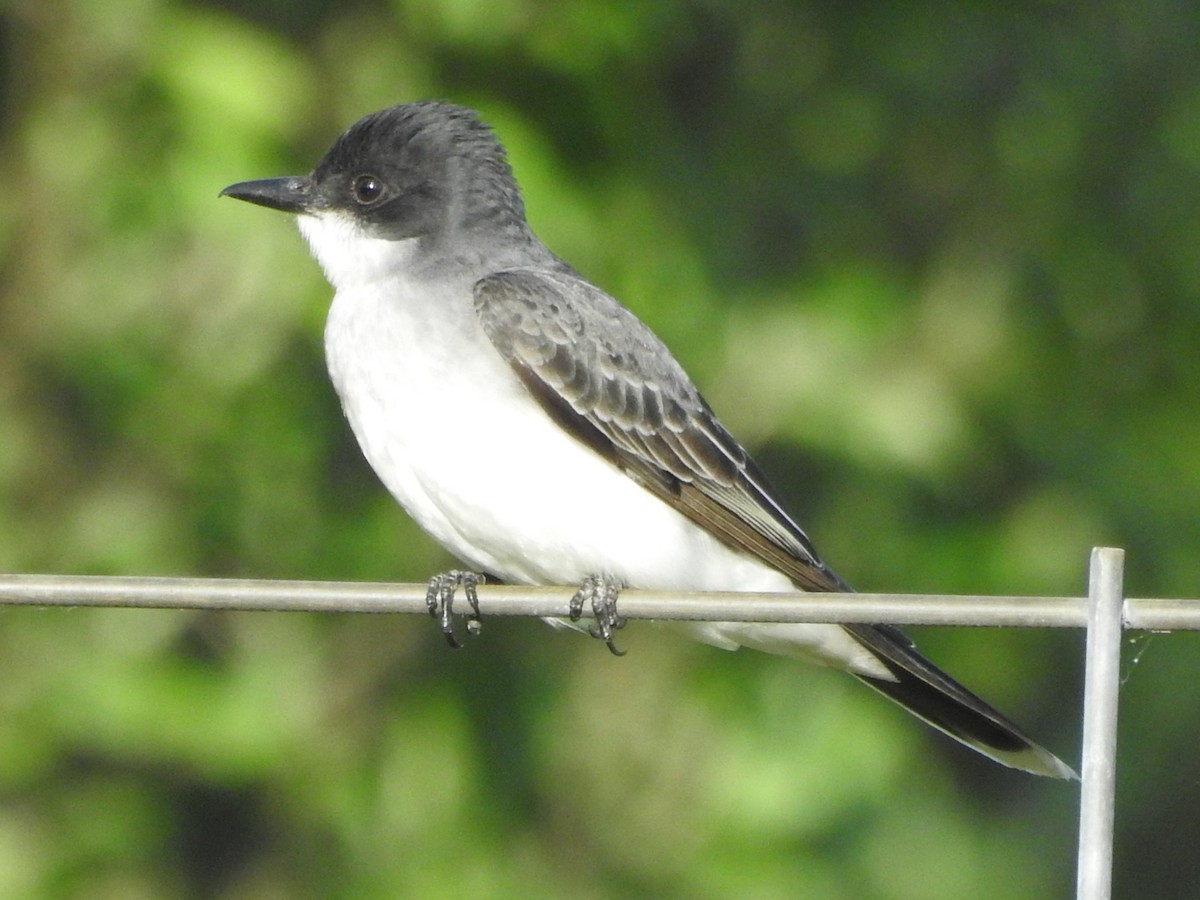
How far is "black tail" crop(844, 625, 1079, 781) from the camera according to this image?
3330 mm

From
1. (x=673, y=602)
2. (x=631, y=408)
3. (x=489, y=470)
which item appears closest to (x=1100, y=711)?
(x=673, y=602)

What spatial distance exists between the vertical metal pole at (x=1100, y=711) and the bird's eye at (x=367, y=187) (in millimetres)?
2698

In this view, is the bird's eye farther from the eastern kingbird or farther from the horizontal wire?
the horizontal wire

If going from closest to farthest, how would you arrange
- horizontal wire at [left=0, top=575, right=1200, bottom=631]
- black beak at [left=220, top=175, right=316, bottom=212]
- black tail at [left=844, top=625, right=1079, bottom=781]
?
horizontal wire at [left=0, top=575, right=1200, bottom=631], black tail at [left=844, top=625, right=1079, bottom=781], black beak at [left=220, top=175, right=316, bottom=212]

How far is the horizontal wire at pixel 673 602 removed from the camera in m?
1.98

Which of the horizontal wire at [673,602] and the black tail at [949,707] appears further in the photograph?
the black tail at [949,707]

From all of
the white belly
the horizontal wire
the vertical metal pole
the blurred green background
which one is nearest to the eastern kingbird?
the white belly

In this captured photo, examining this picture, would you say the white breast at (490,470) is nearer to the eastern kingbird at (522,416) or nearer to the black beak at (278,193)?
the eastern kingbird at (522,416)

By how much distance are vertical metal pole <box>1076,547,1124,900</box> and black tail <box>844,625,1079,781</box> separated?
131cm

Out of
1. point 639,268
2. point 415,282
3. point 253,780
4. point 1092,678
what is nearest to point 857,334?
point 639,268

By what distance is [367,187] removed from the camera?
4301 millimetres

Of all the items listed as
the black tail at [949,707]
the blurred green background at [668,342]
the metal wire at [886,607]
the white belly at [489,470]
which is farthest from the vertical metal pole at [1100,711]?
the blurred green background at [668,342]

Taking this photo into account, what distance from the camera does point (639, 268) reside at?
15.1 feet

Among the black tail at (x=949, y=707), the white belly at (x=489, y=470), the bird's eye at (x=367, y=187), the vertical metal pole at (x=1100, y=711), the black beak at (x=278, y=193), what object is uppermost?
the bird's eye at (x=367, y=187)
